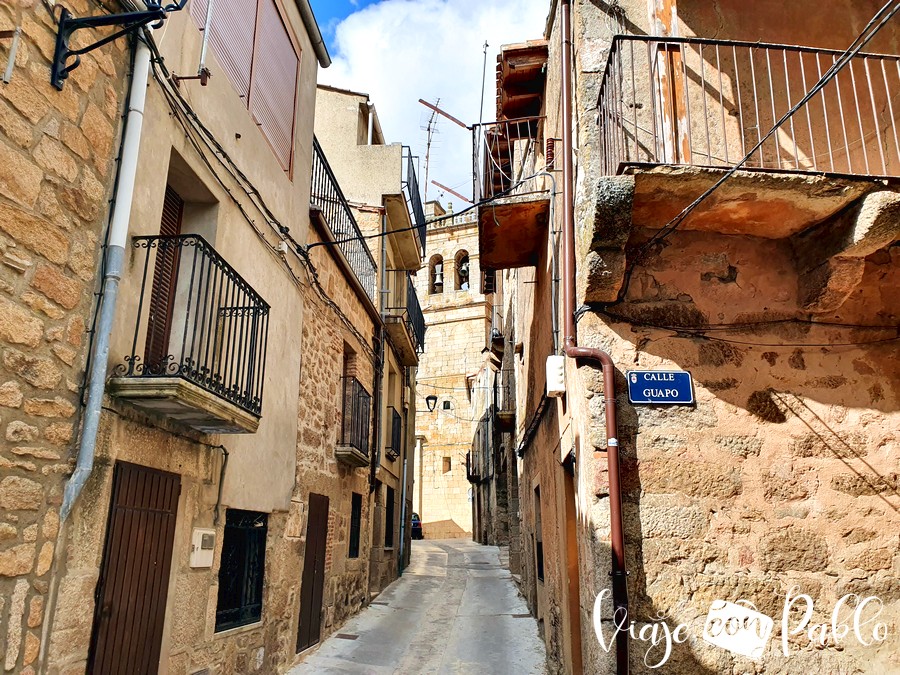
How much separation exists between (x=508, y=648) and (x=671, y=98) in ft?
21.5

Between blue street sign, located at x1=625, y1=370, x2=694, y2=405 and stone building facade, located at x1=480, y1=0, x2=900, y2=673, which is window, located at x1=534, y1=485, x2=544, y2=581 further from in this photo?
blue street sign, located at x1=625, y1=370, x2=694, y2=405

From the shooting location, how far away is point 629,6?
220 inches

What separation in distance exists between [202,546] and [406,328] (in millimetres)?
9268

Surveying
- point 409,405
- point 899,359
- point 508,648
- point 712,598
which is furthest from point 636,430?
point 409,405

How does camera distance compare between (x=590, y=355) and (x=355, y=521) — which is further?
(x=355, y=521)

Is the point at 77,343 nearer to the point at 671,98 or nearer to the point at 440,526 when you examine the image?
the point at 671,98

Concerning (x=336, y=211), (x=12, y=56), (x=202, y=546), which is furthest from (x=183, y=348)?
(x=336, y=211)

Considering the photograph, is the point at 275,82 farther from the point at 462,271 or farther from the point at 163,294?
the point at 462,271

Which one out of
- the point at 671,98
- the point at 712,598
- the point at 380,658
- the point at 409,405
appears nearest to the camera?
the point at 712,598

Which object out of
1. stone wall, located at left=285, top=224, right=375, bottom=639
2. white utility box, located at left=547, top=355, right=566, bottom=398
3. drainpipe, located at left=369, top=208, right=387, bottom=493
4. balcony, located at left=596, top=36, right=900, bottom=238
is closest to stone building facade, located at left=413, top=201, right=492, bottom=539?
drainpipe, located at left=369, top=208, right=387, bottom=493

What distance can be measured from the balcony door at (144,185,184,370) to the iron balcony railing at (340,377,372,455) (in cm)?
493

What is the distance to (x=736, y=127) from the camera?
5.28 m

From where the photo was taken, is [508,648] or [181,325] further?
[508,648]

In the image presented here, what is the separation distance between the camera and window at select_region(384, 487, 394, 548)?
1401 centimetres
